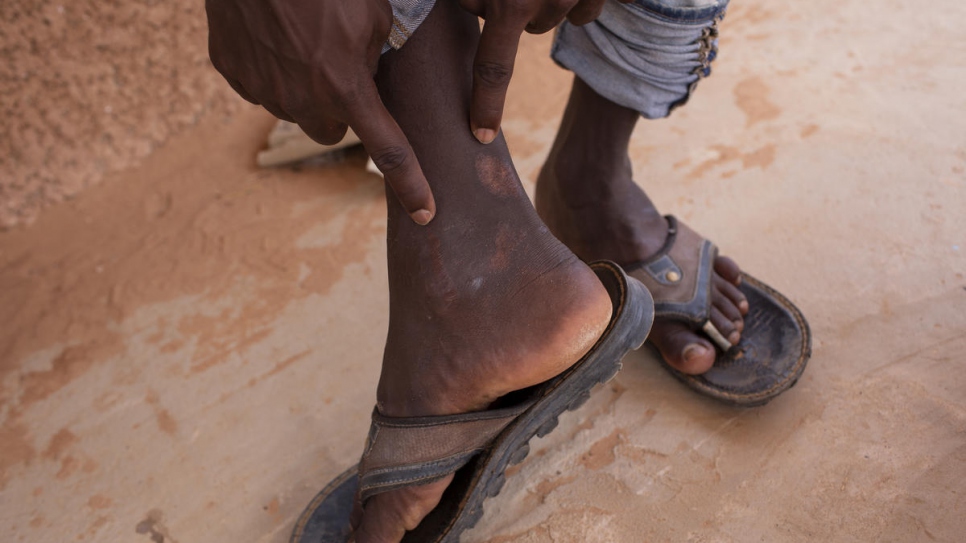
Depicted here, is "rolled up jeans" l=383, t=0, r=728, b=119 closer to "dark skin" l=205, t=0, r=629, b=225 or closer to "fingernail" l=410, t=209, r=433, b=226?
"dark skin" l=205, t=0, r=629, b=225

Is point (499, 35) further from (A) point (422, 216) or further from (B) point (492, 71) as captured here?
(A) point (422, 216)

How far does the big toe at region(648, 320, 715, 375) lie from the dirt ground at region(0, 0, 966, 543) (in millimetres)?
83

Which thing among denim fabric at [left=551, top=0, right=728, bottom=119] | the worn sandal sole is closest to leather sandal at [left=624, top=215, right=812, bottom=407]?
the worn sandal sole

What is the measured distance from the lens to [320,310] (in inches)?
69.1

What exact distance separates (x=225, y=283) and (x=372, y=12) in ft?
4.29

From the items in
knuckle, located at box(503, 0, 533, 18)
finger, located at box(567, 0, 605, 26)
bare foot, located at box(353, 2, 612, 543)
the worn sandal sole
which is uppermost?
knuckle, located at box(503, 0, 533, 18)

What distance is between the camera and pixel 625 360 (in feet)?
4.73

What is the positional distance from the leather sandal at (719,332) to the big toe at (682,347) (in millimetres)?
23

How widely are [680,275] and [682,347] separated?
15 cm

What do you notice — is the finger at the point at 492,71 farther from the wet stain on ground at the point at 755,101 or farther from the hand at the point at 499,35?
the wet stain on ground at the point at 755,101

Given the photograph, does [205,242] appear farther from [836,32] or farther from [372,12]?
[836,32]

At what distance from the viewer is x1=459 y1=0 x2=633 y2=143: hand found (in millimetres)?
858

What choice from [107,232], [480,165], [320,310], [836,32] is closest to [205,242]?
[107,232]

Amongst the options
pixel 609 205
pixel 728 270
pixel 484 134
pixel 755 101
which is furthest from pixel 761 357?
pixel 755 101
